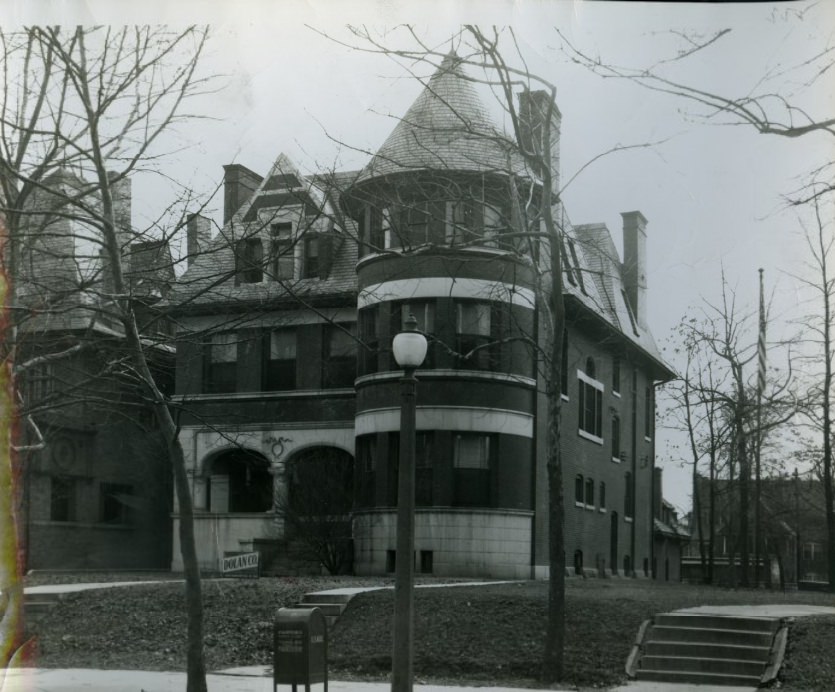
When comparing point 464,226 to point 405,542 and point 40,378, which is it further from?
point 405,542

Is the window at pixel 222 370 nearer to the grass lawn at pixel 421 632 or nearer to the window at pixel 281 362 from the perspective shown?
the window at pixel 281 362

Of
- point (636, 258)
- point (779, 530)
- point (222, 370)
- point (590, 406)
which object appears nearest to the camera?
point (222, 370)

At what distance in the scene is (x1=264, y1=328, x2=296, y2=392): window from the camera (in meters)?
33.2

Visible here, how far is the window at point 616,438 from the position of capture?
3766cm

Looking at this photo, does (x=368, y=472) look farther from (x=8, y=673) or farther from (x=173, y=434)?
(x=173, y=434)

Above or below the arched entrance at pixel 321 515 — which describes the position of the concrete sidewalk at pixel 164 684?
below

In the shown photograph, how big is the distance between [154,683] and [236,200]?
2098cm

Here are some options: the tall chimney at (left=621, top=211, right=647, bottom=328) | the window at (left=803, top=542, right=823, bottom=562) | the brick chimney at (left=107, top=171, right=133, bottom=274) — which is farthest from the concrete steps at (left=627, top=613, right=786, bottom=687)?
the window at (left=803, top=542, right=823, bottom=562)

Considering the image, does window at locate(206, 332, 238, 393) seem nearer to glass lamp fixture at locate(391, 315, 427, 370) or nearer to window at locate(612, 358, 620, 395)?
window at locate(612, 358, 620, 395)

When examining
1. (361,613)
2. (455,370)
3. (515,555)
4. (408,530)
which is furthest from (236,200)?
(408,530)

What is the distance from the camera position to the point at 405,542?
1112 centimetres

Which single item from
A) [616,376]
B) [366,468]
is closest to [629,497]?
[616,376]

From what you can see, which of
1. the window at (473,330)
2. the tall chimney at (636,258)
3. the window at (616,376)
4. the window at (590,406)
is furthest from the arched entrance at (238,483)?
the tall chimney at (636,258)

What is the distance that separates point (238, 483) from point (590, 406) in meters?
10.7
